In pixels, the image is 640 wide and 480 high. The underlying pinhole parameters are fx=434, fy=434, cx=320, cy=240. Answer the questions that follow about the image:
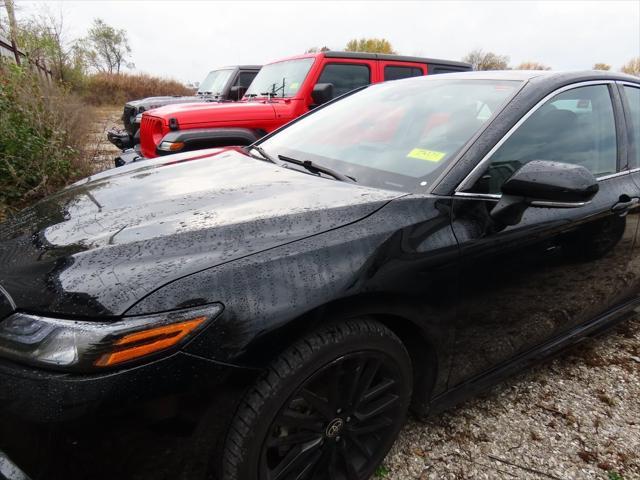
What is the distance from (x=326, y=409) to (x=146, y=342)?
64 centimetres

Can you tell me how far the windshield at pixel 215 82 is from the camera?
865 cm

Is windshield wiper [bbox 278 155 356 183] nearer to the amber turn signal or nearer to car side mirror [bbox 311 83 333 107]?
the amber turn signal

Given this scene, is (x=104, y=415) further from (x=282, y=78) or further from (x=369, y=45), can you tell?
(x=369, y=45)

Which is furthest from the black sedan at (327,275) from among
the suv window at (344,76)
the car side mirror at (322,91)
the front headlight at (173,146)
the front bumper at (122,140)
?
the front bumper at (122,140)

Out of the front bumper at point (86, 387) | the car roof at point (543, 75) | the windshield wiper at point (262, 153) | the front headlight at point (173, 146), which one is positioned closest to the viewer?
the front bumper at point (86, 387)

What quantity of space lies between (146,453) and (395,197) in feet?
3.68

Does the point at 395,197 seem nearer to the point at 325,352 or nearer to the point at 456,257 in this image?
the point at 456,257

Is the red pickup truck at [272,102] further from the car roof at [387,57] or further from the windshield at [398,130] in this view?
the windshield at [398,130]

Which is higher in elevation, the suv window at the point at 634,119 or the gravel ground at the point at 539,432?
the suv window at the point at 634,119

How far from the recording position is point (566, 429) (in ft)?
6.73

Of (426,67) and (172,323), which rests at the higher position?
(426,67)

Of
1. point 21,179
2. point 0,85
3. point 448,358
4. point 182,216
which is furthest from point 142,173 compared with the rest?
point 0,85

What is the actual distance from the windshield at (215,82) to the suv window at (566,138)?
7.44m

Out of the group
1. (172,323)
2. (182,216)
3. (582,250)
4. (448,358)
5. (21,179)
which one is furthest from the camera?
(21,179)
